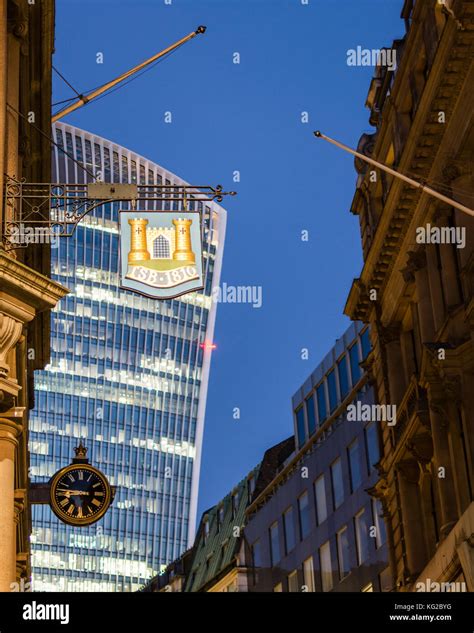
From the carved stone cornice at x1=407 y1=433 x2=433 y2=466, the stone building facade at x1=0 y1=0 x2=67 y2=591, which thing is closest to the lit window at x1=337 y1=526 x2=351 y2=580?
the carved stone cornice at x1=407 y1=433 x2=433 y2=466

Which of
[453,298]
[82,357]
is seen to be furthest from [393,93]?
[82,357]

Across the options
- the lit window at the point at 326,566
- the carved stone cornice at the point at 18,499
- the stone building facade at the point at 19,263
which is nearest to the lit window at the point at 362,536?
the lit window at the point at 326,566

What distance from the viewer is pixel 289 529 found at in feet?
227

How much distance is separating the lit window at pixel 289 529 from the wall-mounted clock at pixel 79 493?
3652cm

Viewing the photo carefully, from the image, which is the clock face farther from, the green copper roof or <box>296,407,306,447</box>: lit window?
the green copper roof

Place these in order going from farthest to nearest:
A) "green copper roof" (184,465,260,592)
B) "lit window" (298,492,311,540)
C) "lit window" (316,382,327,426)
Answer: "green copper roof" (184,465,260,592), "lit window" (316,382,327,426), "lit window" (298,492,311,540)

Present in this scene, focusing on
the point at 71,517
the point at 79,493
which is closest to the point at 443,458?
the point at 79,493

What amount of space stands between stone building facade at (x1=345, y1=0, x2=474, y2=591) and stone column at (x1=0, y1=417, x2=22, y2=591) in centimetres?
1415

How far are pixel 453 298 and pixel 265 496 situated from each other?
36.4 meters

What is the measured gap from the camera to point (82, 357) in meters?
186

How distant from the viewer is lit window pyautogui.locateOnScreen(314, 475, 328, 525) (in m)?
64.4
